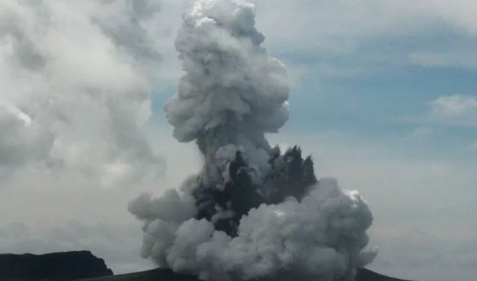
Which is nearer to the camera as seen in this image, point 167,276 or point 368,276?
point 167,276

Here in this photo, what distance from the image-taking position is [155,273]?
558 feet

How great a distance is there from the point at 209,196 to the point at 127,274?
→ 39.6 m

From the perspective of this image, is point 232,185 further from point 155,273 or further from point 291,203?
point 155,273

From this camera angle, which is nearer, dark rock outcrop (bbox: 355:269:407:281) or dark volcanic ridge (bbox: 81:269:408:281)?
dark volcanic ridge (bbox: 81:269:408:281)

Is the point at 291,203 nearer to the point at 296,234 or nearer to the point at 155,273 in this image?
the point at 296,234

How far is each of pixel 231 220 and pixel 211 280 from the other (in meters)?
13.1

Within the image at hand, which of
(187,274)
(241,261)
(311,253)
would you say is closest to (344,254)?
(311,253)

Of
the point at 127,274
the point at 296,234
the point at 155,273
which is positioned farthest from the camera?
the point at 127,274

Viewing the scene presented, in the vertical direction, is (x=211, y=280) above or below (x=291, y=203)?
below

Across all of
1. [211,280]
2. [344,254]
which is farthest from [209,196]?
[344,254]

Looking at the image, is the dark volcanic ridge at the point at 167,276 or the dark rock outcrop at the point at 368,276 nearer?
the dark volcanic ridge at the point at 167,276

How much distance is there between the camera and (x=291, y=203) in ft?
516

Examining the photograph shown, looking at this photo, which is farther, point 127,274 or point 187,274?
point 127,274

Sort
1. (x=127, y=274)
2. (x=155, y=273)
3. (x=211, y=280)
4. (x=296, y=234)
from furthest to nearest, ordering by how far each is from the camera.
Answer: (x=127, y=274)
(x=155, y=273)
(x=211, y=280)
(x=296, y=234)
